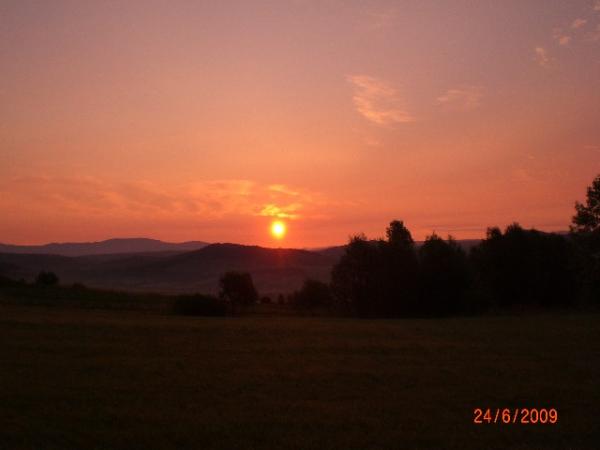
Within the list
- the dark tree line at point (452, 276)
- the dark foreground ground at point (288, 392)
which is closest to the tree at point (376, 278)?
the dark tree line at point (452, 276)

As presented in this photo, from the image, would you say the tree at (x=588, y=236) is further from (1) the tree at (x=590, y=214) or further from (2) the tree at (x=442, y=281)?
(2) the tree at (x=442, y=281)

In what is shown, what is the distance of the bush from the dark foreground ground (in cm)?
3107

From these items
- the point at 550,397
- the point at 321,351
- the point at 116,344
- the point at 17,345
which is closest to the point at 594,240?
the point at 321,351

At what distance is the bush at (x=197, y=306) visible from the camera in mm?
57656

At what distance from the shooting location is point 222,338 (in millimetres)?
27516

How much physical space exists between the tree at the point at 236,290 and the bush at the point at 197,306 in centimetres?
1045

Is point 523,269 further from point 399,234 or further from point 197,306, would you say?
point 197,306

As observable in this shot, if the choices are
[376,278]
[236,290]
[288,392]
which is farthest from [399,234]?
[288,392]

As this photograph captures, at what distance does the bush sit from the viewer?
57.7 m

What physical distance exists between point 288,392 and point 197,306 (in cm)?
4516

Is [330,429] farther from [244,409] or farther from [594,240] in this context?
[594,240]

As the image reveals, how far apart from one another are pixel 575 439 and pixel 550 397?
3630 millimetres

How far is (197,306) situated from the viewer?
5844 cm
